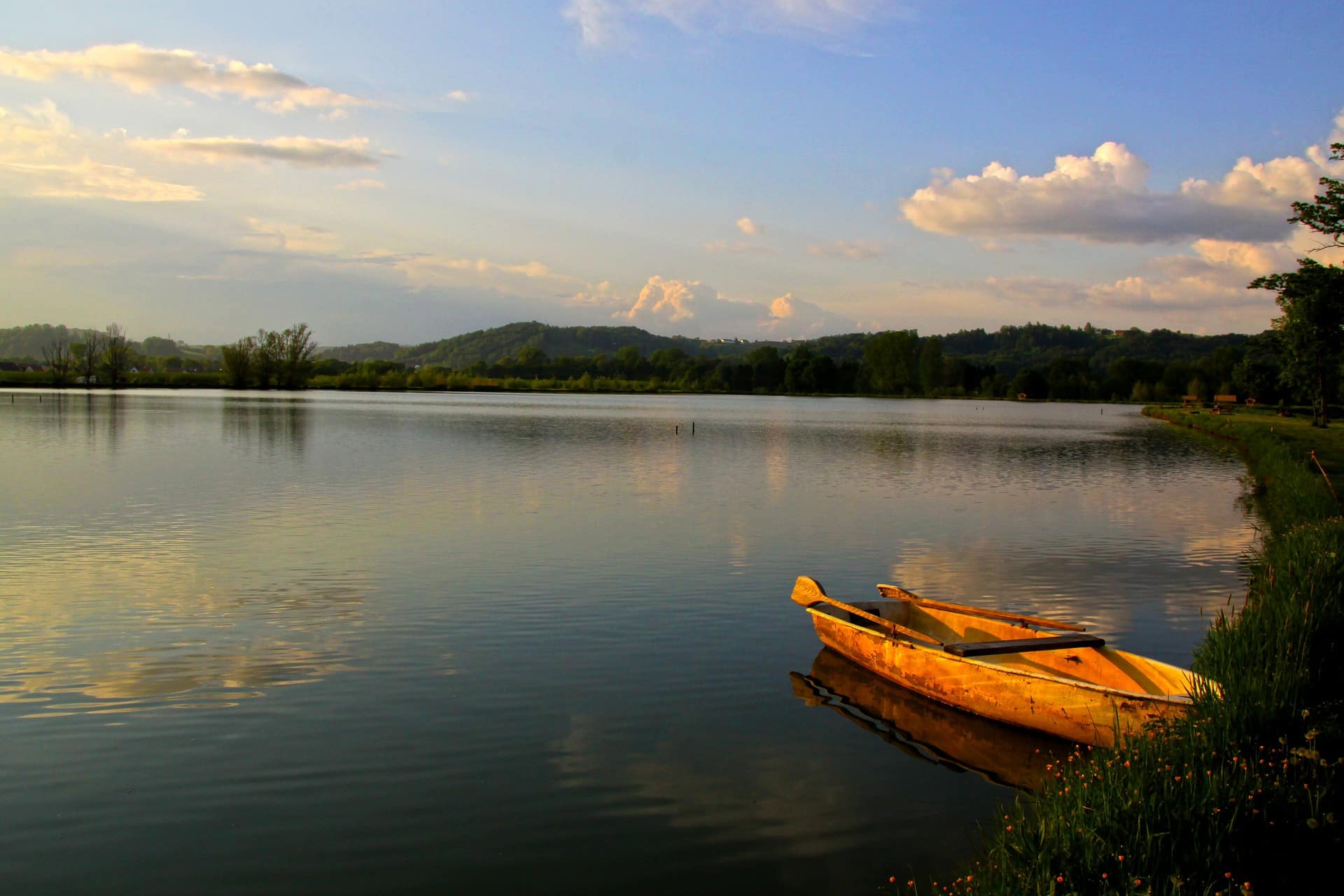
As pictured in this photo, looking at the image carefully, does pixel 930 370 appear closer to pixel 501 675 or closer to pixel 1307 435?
pixel 1307 435

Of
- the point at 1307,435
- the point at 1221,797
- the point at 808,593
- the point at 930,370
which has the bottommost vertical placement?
the point at 808,593

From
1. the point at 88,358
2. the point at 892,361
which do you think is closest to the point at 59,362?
the point at 88,358

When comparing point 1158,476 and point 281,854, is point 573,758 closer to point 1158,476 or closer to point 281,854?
point 281,854

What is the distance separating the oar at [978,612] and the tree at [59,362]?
142 metres

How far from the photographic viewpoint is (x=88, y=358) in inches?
5394

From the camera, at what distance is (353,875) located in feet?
22.7

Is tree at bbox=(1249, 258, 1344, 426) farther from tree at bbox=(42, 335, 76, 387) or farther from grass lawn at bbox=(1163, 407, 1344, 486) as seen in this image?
tree at bbox=(42, 335, 76, 387)

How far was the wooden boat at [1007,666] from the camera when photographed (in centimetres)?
921

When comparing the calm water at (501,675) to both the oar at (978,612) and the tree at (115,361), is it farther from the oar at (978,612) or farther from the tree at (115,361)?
the tree at (115,361)

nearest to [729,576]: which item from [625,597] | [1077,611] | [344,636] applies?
[625,597]

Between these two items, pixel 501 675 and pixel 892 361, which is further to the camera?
pixel 892 361

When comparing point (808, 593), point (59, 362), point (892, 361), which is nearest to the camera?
point (808, 593)

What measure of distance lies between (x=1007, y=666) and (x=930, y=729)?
1.08 meters

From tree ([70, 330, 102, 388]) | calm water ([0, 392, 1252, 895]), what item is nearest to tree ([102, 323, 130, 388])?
tree ([70, 330, 102, 388])
